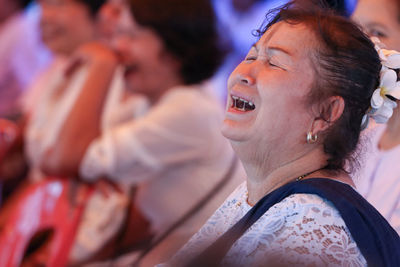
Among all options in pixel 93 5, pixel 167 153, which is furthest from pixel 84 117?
pixel 93 5

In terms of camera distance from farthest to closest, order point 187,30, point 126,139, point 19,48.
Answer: point 19,48, point 187,30, point 126,139

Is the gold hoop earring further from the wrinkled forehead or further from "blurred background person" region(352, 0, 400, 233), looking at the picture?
"blurred background person" region(352, 0, 400, 233)

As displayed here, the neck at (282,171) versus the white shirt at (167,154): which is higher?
the neck at (282,171)

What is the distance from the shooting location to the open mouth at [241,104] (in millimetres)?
1181

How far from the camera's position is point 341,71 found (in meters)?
1.13

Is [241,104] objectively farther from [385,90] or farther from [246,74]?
[385,90]

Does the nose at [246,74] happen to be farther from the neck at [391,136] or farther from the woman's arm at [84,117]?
the woman's arm at [84,117]

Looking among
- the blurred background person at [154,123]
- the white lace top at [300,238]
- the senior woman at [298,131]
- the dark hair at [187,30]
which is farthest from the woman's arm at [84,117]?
the white lace top at [300,238]

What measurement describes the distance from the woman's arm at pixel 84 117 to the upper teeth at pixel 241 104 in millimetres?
1059

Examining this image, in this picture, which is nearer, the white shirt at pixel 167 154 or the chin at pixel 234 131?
the chin at pixel 234 131

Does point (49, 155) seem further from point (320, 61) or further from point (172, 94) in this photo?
point (320, 61)

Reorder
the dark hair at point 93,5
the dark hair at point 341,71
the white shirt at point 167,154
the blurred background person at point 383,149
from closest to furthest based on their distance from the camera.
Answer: the dark hair at point 341,71
the blurred background person at point 383,149
the white shirt at point 167,154
the dark hair at point 93,5

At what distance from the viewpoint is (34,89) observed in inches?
133

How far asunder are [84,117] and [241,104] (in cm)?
116
